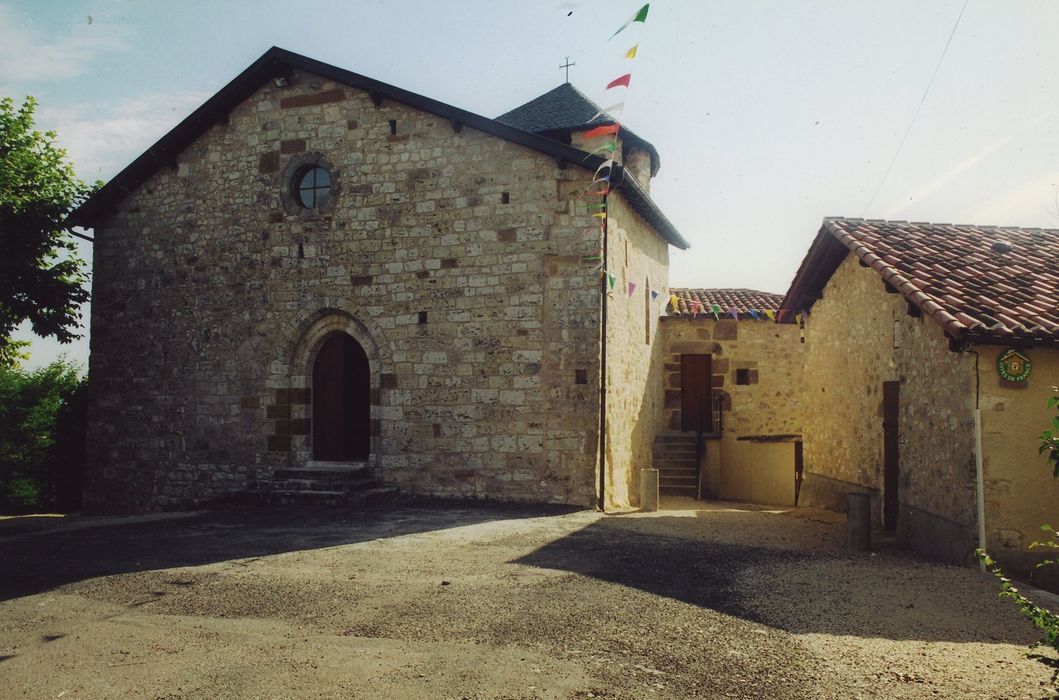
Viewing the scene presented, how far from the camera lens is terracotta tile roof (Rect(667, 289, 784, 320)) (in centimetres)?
1602

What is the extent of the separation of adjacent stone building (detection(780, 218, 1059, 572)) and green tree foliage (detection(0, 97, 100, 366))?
12.8 meters

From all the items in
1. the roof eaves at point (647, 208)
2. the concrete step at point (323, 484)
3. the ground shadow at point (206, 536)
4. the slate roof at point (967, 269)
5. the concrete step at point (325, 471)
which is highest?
the roof eaves at point (647, 208)

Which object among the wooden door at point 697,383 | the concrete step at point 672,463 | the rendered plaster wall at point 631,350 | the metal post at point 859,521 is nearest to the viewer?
the metal post at point 859,521

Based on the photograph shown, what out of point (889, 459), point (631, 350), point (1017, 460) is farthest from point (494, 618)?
point (631, 350)

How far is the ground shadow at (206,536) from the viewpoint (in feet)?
22.6

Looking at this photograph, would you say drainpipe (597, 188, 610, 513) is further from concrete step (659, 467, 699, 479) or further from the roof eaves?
concrete step (659, 467, 699, 479)

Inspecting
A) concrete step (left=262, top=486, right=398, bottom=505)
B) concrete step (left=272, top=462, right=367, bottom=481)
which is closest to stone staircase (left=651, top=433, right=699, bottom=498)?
concrete step (left=262, top=486, right=398, bottom=505)

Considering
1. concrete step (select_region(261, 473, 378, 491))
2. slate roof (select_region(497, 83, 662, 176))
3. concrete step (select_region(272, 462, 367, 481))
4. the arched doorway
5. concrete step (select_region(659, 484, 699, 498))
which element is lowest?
concrete step (select_region(659, 484, 699, 498))

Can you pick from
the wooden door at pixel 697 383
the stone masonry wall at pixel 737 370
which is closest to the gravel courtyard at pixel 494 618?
the stone masonry wall at pixel 737 370

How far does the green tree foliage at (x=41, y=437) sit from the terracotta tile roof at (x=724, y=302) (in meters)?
12.5

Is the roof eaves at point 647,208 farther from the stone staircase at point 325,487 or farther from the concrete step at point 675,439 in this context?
the stone staircase at point 325,487

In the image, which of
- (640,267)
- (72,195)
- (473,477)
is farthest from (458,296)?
(72,195)

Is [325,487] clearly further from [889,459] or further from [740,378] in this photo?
[740,378]

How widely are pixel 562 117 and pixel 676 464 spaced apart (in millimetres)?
7650
